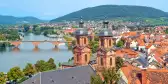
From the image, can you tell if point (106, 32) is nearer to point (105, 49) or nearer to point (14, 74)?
point (105, 49)

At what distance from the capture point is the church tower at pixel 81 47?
2905cm

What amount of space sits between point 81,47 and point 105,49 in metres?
3.53

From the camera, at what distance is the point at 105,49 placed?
26.1 metres

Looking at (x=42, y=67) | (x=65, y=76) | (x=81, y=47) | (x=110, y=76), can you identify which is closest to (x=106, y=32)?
(x=81, y=47)

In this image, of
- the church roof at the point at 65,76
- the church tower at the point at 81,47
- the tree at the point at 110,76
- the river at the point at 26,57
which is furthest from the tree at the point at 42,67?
the tree at the point at 110,76

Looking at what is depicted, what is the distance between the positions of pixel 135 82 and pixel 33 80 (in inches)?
255

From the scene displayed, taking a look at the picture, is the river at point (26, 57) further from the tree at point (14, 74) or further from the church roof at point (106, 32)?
the church roof at point (106, 32)

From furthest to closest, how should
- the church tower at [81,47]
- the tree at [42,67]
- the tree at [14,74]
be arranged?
the tree at [42,67]
the tree at [14,74]
the church tower at [81,47]

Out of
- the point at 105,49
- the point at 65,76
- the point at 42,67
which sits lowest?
the point at 42,67

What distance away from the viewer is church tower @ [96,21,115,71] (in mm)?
26047

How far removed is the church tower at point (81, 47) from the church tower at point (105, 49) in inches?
115

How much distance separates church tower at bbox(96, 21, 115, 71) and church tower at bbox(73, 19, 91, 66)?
2.93 m

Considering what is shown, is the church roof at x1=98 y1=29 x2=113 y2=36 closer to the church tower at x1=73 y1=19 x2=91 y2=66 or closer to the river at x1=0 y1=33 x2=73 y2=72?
the church tower at x1=73 y1=19 x2=91 y2=66

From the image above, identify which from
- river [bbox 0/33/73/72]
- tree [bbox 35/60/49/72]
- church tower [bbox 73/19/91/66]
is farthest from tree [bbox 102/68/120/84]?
river [bbox 0/33/73/72]
